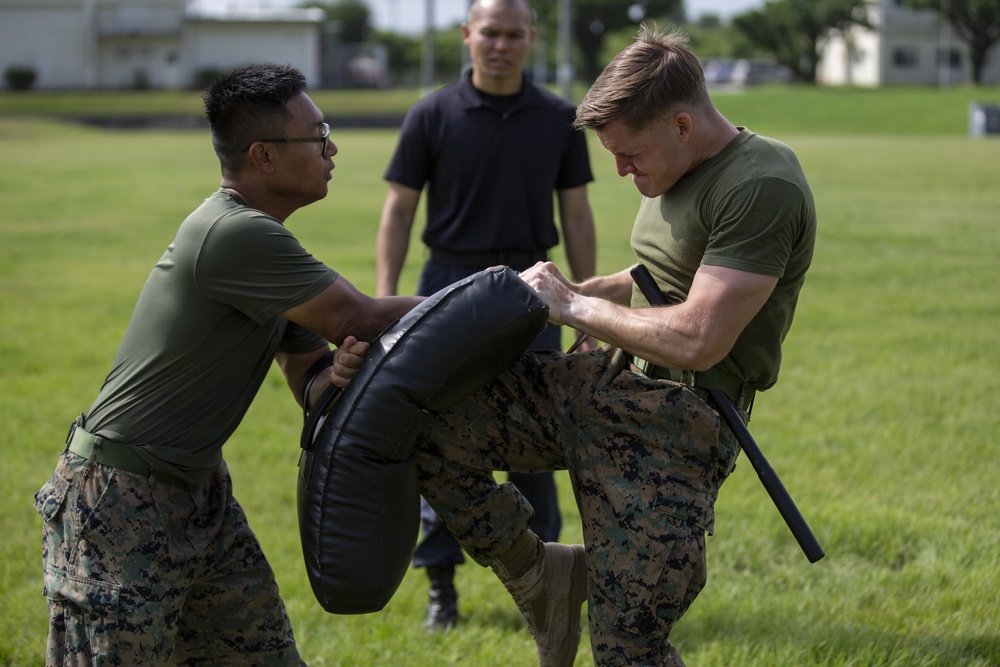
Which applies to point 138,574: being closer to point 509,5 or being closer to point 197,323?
point 197,323

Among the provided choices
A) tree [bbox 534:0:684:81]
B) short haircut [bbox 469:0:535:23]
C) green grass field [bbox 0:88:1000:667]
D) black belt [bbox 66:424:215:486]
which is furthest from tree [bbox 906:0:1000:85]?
black belt [bbox 66:424:215:486]

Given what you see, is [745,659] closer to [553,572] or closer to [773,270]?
[553,572]

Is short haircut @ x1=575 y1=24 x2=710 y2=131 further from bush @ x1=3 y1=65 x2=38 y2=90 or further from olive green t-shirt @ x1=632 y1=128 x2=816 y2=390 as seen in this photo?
bush @ x1=3 y1=65 x2=38 y2=90

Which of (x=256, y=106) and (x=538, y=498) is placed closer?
(x=256, y=106)

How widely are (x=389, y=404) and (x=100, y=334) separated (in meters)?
8.00

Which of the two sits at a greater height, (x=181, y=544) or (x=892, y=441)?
(x=181, y=544)

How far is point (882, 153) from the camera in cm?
3406

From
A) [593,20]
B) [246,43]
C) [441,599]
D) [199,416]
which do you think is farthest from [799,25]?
[199,416]

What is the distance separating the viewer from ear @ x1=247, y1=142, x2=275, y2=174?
355 cm

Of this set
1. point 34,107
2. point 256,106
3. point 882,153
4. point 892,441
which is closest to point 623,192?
point 882,153

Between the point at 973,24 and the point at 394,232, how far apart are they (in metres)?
81.6

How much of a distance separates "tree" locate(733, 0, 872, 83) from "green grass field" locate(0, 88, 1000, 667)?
231 ft

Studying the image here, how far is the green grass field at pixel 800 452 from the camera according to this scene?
4.66m

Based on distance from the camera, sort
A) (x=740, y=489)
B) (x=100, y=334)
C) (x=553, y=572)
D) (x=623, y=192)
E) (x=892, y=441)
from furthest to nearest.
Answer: (x=623, y=192)
(x=100, y=334)
(x=892, y=441)
(x=740, y=489)
(x=553, y=572)
